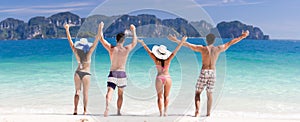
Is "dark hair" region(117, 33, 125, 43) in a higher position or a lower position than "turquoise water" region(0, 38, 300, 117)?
higher

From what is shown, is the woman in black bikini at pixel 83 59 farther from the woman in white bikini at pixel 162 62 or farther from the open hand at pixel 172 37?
the open hand at pixel 172 37

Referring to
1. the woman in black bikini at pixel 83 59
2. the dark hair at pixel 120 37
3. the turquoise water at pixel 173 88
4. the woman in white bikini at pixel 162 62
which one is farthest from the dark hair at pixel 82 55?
the woman in white bikini at pixel 162 62

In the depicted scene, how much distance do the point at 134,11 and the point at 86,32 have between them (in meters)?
0.81

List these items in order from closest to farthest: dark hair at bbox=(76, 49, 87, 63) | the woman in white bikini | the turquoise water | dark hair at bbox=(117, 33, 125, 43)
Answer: dark hair at bbox=(117, 33, 125, 43) < the woman in white bikini < dark hair at bbox=(76, 49, 87, 63) < the turquoise water

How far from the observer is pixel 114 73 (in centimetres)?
608

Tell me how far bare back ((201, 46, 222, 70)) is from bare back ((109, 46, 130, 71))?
1253 millimetres

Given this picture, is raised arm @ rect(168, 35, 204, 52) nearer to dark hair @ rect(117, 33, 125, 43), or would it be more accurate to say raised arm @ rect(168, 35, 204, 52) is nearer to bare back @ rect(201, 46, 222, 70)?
bare back @ rect(201, 46, 222, 70)

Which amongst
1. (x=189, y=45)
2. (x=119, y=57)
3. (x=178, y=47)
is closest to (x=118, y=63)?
(x=119, y=57)

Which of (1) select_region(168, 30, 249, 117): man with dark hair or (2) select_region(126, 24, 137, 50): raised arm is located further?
(1) select_region(168, 30, 249, 117): man with dark hair

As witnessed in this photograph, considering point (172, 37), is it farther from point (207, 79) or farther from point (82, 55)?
point (82, 55)

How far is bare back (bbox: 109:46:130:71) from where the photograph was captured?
19.9ft

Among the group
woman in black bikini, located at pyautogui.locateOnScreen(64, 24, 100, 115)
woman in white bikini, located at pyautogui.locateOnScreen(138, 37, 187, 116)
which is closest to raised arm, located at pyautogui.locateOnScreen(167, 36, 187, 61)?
woman in white bikini, located at pyautogui.locateOnScreen(138, 37, 187, 116)

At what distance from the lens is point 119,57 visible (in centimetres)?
607

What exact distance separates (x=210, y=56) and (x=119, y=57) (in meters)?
1.44
